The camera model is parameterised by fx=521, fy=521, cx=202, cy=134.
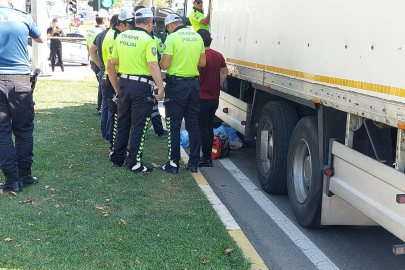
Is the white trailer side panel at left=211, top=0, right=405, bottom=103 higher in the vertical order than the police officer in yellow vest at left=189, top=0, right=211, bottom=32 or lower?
lower

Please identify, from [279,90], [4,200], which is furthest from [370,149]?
[4,200]

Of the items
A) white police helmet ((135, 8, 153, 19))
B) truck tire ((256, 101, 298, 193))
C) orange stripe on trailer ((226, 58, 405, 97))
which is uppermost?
white police helmet ((135, 8, 153, 19))

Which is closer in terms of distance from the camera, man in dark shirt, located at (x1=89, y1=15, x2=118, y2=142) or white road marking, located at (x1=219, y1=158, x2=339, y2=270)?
white road marking, located at (x1=219, y1=158, x2=339, y2=270)

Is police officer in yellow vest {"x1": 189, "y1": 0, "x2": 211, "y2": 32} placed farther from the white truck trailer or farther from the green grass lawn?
the green grass lawn

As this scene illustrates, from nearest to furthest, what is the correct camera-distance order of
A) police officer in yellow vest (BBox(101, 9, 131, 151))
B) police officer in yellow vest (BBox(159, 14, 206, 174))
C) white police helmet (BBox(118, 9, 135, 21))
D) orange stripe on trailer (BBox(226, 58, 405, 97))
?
orange stripe on trailer (BBox(226, 58, 405, 97)) < police officer in yellow vest (BBox(159, 14, 206, 174)) < police officer in yellow vest (BBox(101, 9, 131, 151)) < white police helmet (BBox(118, 9, 135, 21))

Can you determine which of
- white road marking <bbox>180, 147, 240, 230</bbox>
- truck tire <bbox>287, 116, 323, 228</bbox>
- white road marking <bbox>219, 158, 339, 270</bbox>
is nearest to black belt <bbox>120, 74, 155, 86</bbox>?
white road marking <bbox>180, 147, 240, 230</bbox>

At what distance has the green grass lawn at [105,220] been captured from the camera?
4188mm

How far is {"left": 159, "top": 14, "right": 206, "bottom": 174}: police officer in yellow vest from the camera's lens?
22.2 ft

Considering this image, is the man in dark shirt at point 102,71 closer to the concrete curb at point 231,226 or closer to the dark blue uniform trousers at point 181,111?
the dark blue uniform trousers at point 181,111

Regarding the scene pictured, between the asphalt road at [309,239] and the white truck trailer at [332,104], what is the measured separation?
239mm

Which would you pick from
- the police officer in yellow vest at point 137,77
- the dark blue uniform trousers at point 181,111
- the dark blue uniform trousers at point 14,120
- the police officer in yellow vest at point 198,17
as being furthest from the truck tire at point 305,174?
the police officer in yellow vest at point 198,17

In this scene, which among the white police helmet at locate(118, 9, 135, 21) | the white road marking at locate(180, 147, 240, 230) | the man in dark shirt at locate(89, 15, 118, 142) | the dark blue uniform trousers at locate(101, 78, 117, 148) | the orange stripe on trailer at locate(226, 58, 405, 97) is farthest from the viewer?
the man in dark shirt at locate(89, 15, 118, 142)

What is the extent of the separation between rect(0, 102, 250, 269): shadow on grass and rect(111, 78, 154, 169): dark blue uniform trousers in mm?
284

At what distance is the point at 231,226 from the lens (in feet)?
16.8
